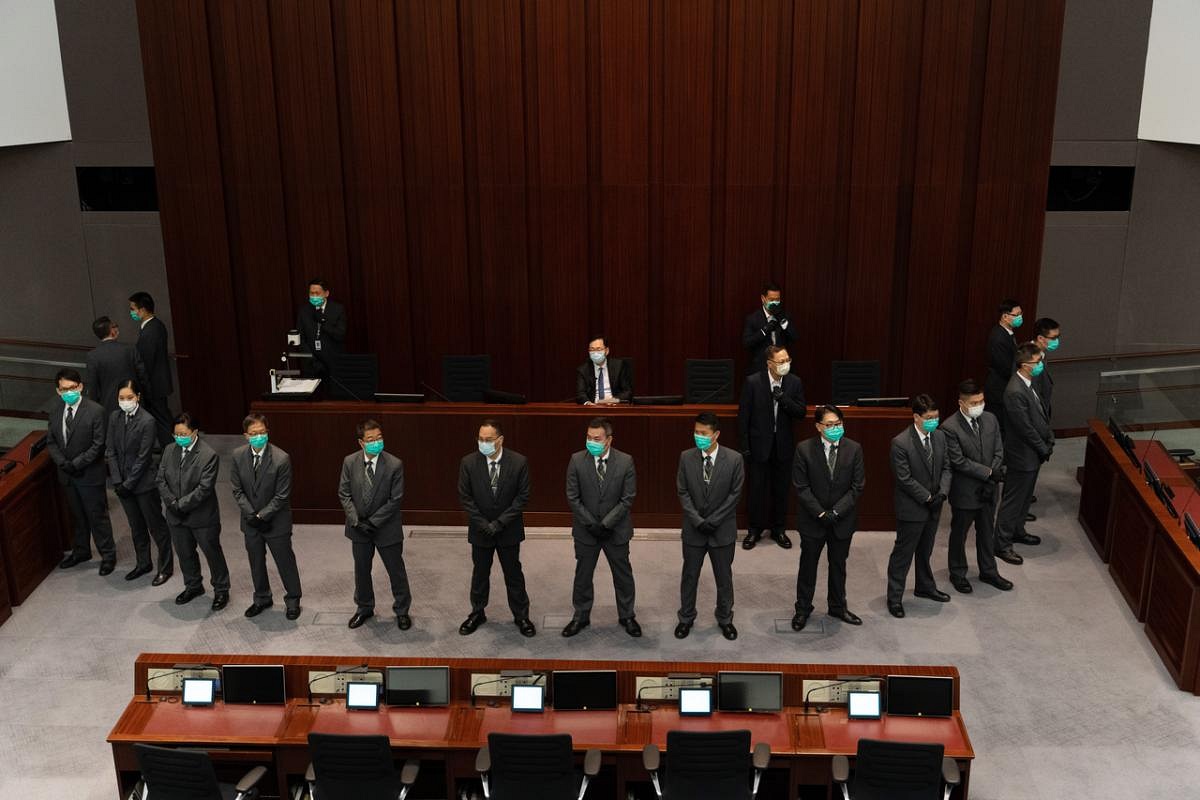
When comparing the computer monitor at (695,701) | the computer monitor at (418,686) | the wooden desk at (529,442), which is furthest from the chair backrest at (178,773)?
the wooden desk at (529,442)

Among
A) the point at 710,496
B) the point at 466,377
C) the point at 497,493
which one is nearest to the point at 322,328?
the point at 466,377

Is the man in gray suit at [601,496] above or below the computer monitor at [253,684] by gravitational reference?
above

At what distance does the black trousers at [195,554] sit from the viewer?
855 cm

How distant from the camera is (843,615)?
8406mm

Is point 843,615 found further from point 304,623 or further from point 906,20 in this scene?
point 906,20

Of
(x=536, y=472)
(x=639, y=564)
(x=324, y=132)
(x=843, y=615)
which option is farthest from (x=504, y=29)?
(x=843, y=615)

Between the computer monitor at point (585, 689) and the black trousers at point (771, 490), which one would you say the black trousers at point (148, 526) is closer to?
the computer monitor at point (585, 689)

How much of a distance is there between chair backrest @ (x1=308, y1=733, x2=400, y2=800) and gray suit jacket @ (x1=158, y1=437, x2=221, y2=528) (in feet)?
9.17

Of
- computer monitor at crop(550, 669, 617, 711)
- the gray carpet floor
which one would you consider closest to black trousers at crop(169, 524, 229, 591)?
the gray carpet floor

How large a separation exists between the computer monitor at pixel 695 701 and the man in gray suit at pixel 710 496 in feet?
4.91

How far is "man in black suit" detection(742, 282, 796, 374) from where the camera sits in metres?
10.1

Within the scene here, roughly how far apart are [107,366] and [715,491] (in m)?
5.03

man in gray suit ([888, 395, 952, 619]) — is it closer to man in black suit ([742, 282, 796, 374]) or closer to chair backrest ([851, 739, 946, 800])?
man in black suit ([742, 282, 796, 374])

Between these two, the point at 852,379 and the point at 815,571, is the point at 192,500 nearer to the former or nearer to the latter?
the point at 815,571
